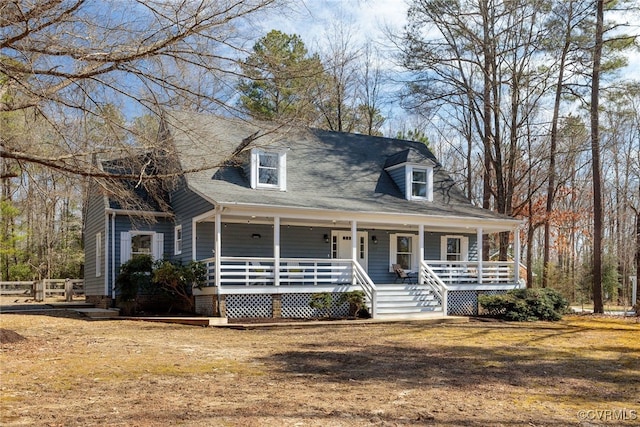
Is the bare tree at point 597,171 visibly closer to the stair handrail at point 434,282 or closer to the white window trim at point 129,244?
the stair handrail at point 434,282

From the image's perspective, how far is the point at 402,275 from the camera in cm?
2053

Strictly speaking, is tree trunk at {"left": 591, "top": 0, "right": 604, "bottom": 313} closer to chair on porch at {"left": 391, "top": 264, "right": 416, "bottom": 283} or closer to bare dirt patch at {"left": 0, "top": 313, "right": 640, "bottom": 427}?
chair on porch at {"left": 391, "top": 264, "right": 416, "bottom": 283}

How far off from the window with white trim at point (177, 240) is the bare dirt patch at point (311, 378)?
6.52 metres

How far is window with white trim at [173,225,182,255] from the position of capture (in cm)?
1964

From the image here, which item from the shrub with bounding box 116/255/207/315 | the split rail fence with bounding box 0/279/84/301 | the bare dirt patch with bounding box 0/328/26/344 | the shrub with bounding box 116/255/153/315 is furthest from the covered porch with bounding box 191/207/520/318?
the split rail fence with bounding box 0/279/84/301

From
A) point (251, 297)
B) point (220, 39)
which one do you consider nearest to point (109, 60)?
point (220, 39)

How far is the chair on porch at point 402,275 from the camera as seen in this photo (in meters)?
20.5

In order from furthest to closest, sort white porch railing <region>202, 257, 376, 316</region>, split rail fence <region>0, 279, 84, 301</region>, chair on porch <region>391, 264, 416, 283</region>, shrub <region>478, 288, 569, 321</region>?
split rail fence <region>0, 279, 84, 301</region>, chair on porch <region>391, 264, 416, 283</region>, shrub <region>478, 288, 569, 321</region>, white porch railing <region>202, 257, 376, 316</region>

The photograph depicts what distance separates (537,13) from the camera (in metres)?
22.7

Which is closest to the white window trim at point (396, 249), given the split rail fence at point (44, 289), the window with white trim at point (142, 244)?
the window with white trim at point (142, 244)

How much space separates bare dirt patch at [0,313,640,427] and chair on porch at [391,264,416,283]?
23.1 ft

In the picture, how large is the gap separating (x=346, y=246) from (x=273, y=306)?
190 inches

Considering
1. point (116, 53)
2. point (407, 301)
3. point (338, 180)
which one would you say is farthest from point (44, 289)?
point (116, 53)

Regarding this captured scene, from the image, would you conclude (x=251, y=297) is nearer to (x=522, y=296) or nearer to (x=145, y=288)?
(x=145, y=288)
